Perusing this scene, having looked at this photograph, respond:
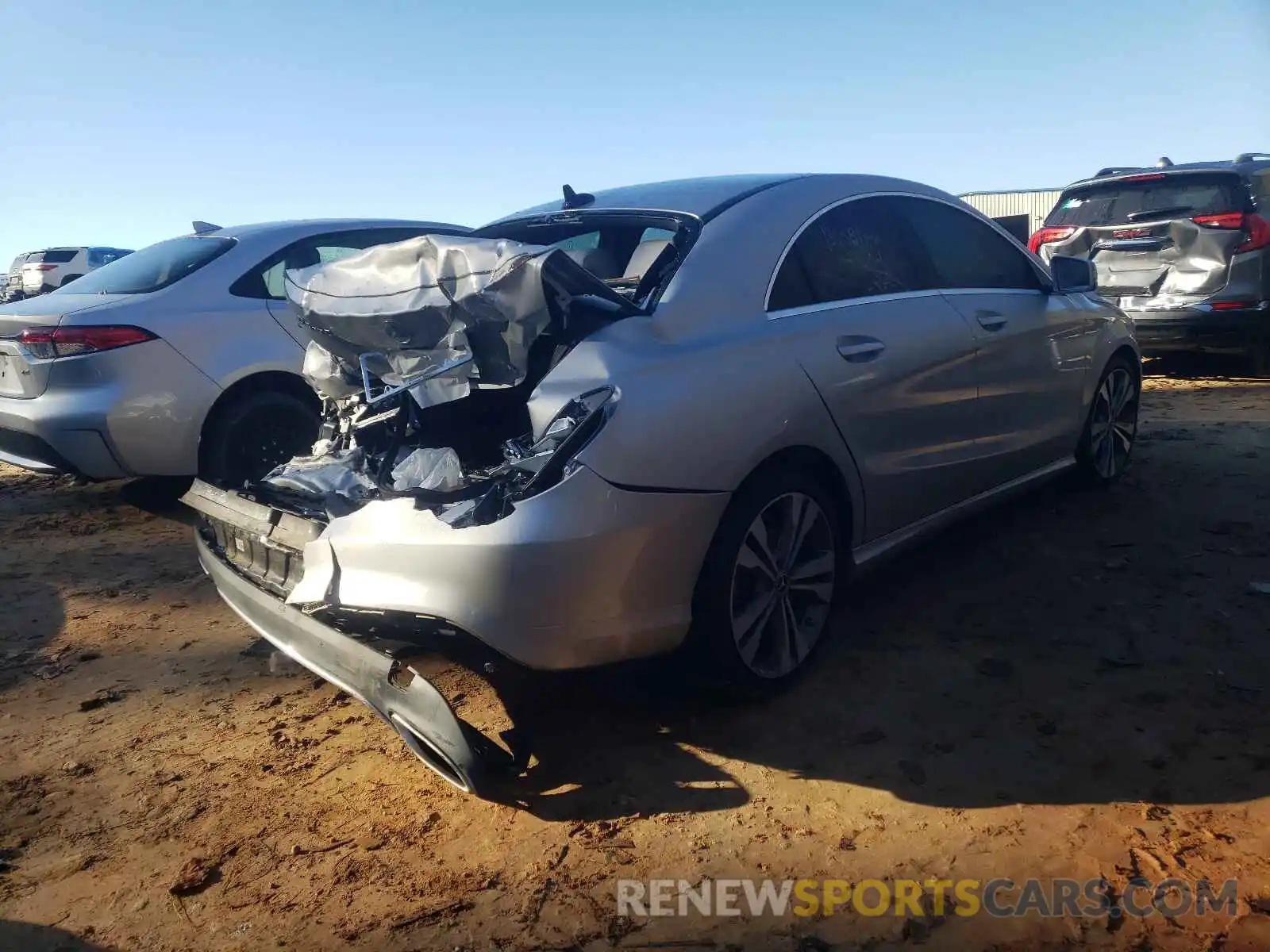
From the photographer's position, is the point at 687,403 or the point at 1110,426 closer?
the point at 687,403

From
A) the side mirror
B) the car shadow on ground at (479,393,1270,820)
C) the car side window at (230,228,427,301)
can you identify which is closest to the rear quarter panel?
the car shadow on ground at (479,393,1270,820)

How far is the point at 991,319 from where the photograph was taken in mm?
4008

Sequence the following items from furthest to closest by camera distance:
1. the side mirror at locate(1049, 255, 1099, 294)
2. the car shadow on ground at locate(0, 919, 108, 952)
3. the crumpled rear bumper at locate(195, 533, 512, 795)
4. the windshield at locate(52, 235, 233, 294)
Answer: the windshield at locate(52, 235, 233, 294) < the side mirror at locate(1049, 255, 1099, 294) < the crumpled rear bumper at locate(195, 533, 512, 795) < the car shadow on ground at locate(0, 919, 108, 952)

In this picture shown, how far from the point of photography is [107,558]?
4.91m

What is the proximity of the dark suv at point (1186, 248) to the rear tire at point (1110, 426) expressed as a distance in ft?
9.31

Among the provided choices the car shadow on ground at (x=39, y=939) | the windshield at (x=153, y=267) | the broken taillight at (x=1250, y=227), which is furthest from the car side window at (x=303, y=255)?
the broken taillight at (x=1250, y=227)

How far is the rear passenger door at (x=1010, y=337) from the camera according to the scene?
13.0 feet

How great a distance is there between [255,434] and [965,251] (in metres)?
3.68

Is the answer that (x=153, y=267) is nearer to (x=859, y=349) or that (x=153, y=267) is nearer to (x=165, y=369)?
(x=165, y=369)

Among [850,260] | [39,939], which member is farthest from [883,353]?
[39,939]

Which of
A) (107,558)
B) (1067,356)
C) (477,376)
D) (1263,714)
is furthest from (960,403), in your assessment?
(107,558)

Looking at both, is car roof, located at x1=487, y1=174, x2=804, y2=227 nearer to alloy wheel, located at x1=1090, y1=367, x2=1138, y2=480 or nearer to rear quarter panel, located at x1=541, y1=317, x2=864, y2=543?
rear quarter panel, located at x1=541, y1=317, x2=864, y2=543

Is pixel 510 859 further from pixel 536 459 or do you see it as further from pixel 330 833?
pixel 536 459

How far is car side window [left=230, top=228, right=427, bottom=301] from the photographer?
5.30 m
